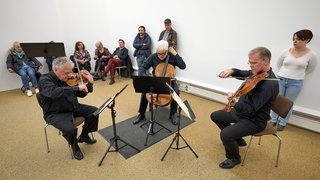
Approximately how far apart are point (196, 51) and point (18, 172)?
3.64 metres

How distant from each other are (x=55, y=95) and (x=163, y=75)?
149 cm

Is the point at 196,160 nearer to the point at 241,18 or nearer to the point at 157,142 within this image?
the point at 157,142

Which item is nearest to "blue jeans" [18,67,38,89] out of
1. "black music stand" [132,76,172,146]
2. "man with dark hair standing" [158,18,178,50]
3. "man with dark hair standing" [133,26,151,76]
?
"man with dark hair standing" [133,26,151,76]

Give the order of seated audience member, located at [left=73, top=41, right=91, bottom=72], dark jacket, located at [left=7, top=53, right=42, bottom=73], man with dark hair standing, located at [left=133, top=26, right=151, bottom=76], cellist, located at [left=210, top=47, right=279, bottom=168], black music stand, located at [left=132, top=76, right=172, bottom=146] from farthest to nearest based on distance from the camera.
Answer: seated audience member, located at [left=73, top=41, right=91, bottom=72]
man with dark hair standing, located at [left=133, top=26, right=151, bottom=76]
dark jacket, located at [left=7, top=53, right=42, bottom=73]
black music stand, located at [left=132, top=76, right=172, bottom=146]
cellist, located at [left=210, top=47, right=279, bottom=168]

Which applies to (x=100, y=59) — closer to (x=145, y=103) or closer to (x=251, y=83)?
(x=145, y=103)

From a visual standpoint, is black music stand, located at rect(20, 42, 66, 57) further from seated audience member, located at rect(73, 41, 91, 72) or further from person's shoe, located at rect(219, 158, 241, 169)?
person's shoe, located at rect(219, 158, 241, 169)

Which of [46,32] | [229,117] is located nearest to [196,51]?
[229,117]

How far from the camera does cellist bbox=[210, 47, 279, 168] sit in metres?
1.83

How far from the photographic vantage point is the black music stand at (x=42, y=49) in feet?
13.6

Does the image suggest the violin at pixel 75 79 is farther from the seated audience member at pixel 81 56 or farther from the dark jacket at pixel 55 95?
the seated audience member at pixel 81 56

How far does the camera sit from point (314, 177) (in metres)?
2.02

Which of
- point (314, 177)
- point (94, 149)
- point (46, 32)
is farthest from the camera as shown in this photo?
point (46, 32)

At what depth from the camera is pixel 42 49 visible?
4.24 m

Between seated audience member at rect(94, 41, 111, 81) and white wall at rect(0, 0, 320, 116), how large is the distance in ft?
2.25
